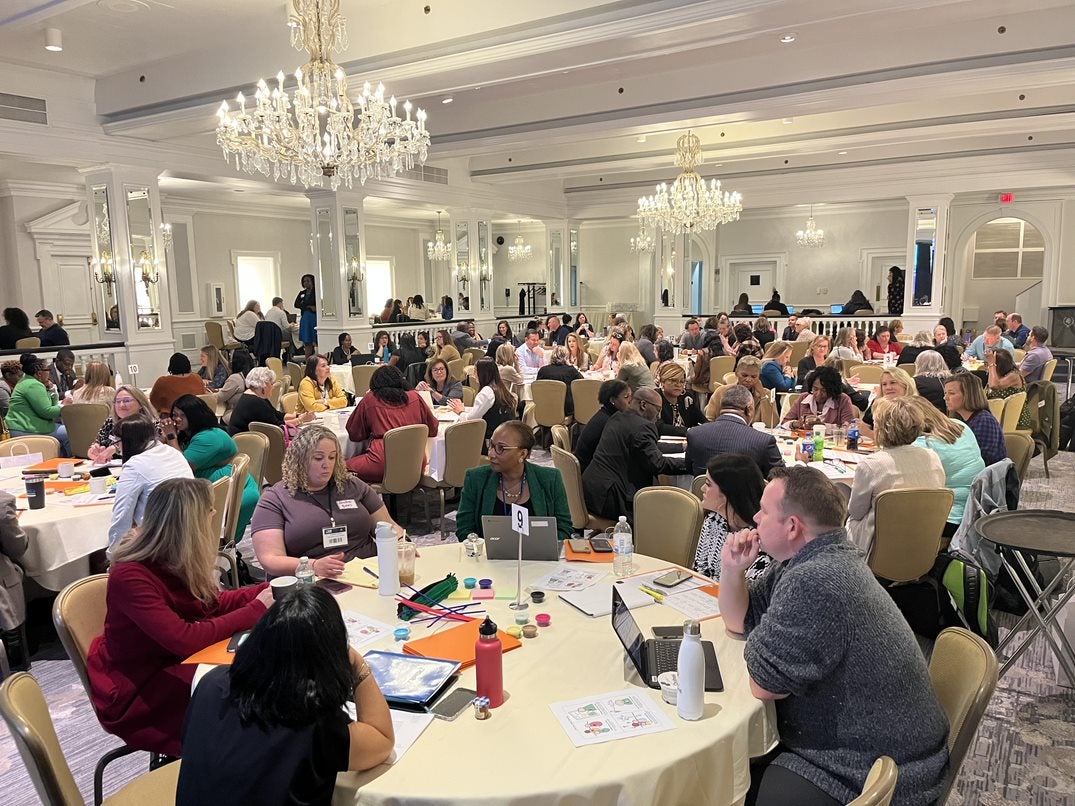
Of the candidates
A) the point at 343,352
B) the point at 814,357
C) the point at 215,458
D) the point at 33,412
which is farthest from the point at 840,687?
the point at 343,352

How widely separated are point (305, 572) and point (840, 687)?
187 cm

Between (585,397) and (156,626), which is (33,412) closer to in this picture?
(585,397)

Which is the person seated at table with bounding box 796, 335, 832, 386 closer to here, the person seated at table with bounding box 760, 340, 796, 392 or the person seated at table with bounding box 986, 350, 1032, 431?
the person seated at table with bounding box 760, 340, 796, 392

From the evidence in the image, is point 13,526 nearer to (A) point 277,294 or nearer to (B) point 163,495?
(B) point 163,495

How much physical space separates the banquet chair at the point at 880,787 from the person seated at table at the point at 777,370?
21.4 ft

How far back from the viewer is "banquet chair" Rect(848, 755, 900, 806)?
4.79 ft

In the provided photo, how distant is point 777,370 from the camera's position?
26.8 ft

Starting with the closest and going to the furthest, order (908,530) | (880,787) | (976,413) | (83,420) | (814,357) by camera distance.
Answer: (880,787), (908,530), (976,413), (83,420), (814,357)

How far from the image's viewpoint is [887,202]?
689 inches

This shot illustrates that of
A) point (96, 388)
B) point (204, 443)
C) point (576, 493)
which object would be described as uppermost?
point (96, 388)

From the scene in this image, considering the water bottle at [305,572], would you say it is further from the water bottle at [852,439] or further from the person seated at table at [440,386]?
the person seated at table at [440,386]

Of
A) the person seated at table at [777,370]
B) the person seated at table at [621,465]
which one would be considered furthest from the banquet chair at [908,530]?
the person seated at table at [777,370]

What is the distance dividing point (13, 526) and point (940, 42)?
8.26 metres

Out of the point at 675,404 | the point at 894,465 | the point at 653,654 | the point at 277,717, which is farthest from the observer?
the point at 675,404
